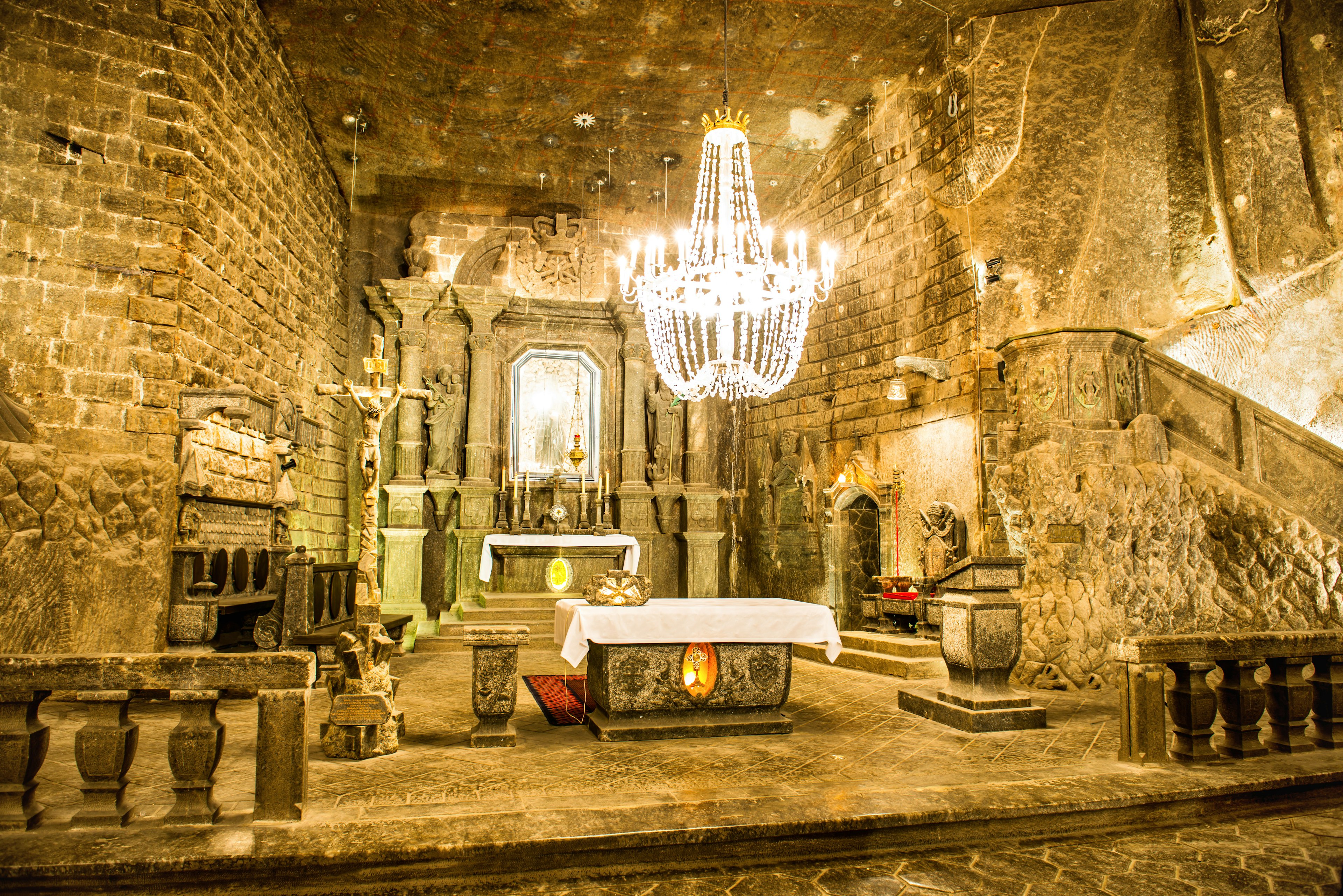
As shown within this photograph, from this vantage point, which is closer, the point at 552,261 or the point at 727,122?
the point at 727,122

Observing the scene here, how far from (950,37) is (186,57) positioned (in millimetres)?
6858

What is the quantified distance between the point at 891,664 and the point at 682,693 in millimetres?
2924

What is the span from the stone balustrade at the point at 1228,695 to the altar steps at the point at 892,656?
251cm

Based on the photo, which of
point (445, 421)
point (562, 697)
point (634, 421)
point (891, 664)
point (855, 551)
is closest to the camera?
point (562, 697)

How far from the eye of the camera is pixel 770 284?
584cm

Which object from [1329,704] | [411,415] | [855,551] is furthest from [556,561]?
[1329,704]

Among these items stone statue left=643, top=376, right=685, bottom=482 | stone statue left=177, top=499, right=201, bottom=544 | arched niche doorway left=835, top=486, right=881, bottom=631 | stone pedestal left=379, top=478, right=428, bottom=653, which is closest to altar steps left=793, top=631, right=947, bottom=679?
arched niche doorway left=835, top=486, right=881, bottom=631

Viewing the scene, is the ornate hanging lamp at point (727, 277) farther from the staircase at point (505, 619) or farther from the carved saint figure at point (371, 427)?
the staircase at point (505, 619)

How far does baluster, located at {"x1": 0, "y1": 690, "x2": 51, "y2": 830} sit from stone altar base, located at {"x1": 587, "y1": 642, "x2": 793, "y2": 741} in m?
2.56

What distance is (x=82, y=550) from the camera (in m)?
4.85

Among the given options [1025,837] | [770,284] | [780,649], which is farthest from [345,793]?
[770,284]

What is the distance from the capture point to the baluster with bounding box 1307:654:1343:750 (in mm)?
3957

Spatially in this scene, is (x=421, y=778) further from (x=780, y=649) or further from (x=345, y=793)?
(x=780, y=649)

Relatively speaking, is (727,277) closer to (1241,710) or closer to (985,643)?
(985,643)
